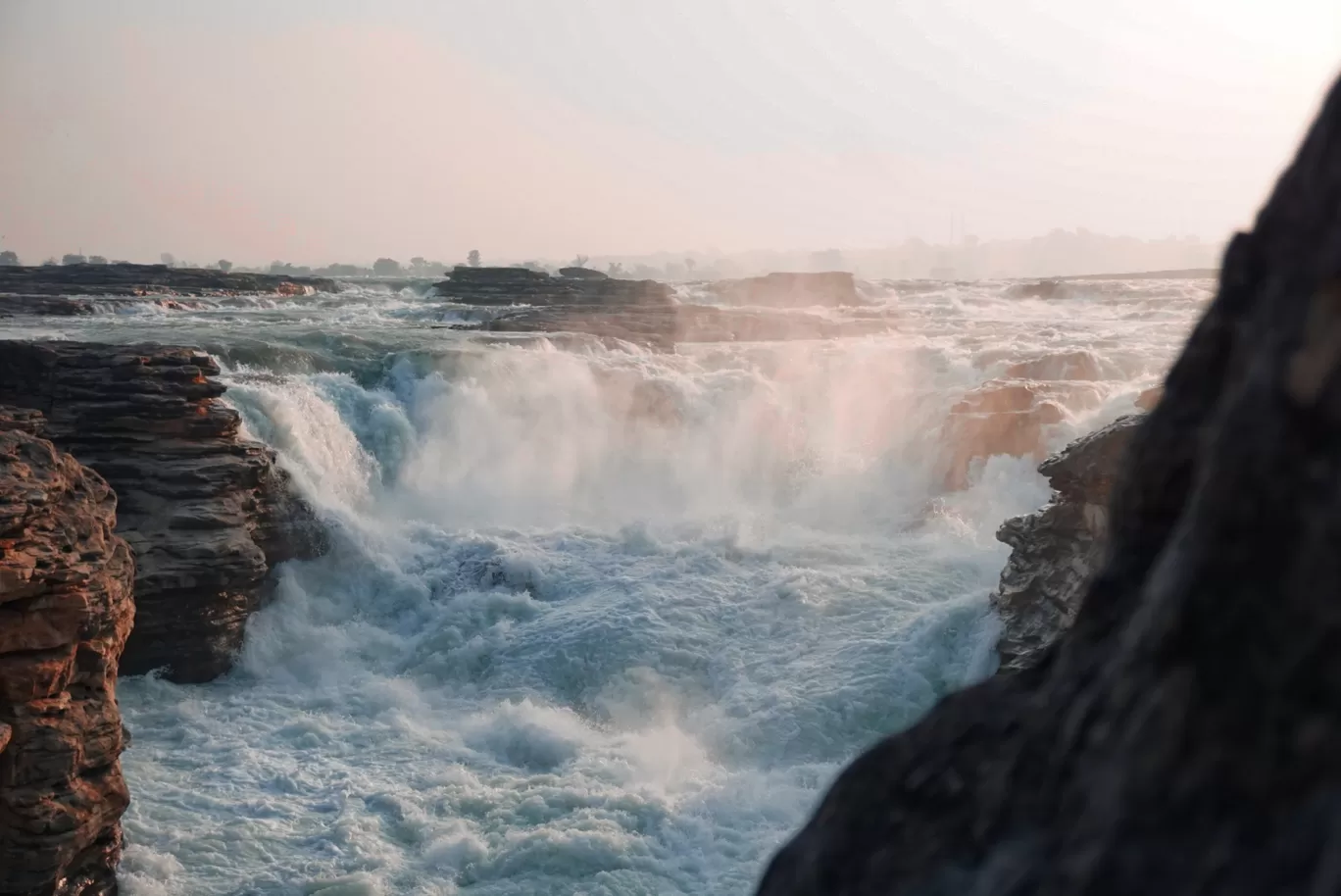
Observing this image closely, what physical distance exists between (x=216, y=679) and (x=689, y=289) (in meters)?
48.8

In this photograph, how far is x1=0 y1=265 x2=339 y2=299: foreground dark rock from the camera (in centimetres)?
3659

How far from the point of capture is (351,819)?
8.60 m

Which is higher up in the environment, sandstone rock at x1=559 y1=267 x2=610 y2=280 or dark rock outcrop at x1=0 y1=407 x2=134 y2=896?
sandstone rock at x1=559 y1=267 x2=610 y2=280

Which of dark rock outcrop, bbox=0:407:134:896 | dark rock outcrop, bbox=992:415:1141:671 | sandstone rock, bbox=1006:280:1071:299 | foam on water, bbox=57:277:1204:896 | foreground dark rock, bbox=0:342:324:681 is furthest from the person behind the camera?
sandstone rock, bbox=1006:280:1071:299

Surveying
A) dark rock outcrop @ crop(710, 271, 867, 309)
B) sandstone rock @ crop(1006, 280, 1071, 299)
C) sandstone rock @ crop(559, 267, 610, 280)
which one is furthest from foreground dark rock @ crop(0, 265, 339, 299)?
sandstone rock @ crop(1006, 280, 1071, 299)

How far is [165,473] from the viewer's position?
1149 cm

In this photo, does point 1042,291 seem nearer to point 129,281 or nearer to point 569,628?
point 129,281

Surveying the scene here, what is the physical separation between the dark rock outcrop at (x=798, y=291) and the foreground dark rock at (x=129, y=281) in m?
19.8

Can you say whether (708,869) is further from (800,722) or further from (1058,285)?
(1058,285)

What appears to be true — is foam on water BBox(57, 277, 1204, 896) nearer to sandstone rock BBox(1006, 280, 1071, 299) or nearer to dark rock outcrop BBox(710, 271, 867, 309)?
dark rock outcrop BBox(710, 271, 867, 309)

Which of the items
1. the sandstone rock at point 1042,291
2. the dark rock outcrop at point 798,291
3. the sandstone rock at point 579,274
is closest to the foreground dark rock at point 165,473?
the dark rock outcrop at point 798,291

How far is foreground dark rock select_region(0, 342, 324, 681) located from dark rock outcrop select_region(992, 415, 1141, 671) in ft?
25.6

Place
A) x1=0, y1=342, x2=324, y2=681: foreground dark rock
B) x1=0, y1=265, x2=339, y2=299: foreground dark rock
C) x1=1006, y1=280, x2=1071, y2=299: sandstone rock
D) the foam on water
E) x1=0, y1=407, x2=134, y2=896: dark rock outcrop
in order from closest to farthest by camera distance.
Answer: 1. x1=0, y1=407, x2=134, y2=896: dark rock outcrop
2. the foam on water
3. x1=0, y1=342, x2=324, y2=681: foreground dark rock
4. x1=0, y1=265, x2=339, y2=299: foreground dark rock
5. x1=1006, y1=280, x2=1071, y2=299: sandstone rock

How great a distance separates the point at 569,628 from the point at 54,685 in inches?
249
